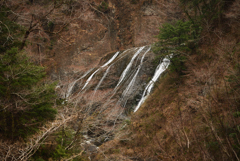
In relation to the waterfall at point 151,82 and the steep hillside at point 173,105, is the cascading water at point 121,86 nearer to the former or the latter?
the waterfall at point 151,82

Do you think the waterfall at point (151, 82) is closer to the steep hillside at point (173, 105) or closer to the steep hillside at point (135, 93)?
the steep hillside at point (135, 93)

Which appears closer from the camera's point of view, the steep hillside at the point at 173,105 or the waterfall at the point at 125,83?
the steep hillside at the point at 173,105

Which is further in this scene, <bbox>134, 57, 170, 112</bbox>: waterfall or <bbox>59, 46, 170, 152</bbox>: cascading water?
<bbox>134, 57, 170, 112</bbox>: waterfall

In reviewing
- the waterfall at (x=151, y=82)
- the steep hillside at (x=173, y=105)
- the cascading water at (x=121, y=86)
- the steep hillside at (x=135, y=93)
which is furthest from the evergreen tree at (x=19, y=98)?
the waterfall at (x=151, y=82)

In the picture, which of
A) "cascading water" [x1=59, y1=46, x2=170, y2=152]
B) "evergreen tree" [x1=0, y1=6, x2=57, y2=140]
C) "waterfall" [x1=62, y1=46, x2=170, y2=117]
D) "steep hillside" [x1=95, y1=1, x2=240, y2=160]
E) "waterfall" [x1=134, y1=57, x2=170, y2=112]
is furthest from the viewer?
"waterfall" [x1=134, y1=57, x2=170, y2=112]

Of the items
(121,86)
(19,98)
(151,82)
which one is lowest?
(121,86)

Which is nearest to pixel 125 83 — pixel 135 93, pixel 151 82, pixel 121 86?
pixel 121 86

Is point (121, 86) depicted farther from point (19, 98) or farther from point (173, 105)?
point (19, 98)

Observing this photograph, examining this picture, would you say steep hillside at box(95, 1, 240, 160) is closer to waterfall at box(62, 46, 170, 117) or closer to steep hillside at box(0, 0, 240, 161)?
steep hillside at box(0, 0, 240, 161)

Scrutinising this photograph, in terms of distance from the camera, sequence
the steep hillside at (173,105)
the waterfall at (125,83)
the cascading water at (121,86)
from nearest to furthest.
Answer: the steep hillside at (173,105) < the cascading water at (121,86) < the waterfall at (125,83)

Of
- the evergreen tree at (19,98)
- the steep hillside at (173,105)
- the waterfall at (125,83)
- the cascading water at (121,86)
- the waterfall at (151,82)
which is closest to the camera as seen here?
the evergreen tree at (19,98)

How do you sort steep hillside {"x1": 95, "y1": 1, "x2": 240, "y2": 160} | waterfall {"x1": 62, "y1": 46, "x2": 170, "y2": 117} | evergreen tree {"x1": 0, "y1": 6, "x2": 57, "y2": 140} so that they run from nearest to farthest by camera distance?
1. evergreen tree {"x1": 0, "y1": 6, "x2": 57, "y2": 140}
2. steep hillside {"x1": 95, "y1": 1, "x2": 240, "y2": 160}
3. waterfall {"x1": 62, "y1": 46, "x2": 170, "y2": 117}

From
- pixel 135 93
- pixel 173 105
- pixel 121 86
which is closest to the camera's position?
pixel 173 105

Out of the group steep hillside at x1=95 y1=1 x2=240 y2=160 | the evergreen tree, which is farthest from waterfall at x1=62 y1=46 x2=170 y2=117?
the evergreen tree
